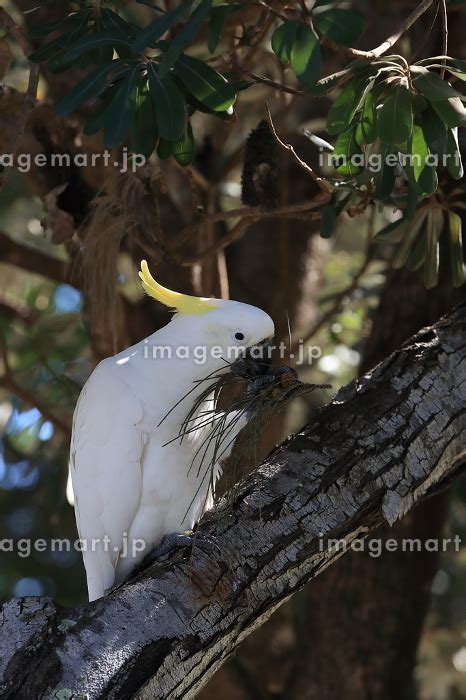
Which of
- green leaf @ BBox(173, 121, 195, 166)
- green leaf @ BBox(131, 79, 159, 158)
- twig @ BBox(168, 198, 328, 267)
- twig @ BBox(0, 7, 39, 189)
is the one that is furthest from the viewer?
twig @ BBox(168, 198, 328, 267)

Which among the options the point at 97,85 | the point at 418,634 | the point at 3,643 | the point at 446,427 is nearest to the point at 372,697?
the point at 418,634

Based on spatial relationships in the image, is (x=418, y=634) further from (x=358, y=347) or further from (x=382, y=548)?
(x=358, y=347)

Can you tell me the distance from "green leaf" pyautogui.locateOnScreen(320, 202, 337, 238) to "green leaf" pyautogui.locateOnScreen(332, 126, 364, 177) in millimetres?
165

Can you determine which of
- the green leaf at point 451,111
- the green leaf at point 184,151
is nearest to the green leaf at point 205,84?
the green leaf at point 184,151

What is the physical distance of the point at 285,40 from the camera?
1909 millimetres

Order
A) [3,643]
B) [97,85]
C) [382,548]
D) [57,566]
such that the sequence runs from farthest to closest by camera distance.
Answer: [57,566] → [382,548] → [97,85] → [3,643]

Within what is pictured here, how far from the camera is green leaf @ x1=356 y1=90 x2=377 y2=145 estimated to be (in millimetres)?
2037

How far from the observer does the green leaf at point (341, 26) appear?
1.95m

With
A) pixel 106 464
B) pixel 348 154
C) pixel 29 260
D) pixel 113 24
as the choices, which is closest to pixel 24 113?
pixel 113 24

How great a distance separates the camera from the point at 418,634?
3.45 m

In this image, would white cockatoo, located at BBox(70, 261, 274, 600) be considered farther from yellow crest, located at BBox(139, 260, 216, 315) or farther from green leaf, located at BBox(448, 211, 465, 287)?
green leaf, located at BBox(448, 211, 465, 287)

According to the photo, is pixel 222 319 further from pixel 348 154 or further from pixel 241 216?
pixel 348 154

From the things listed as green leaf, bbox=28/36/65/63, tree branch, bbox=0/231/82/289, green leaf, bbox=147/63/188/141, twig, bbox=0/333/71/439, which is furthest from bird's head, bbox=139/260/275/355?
tree branch, bbox=0/231/82/289

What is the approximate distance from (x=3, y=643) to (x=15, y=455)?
2.54 m
